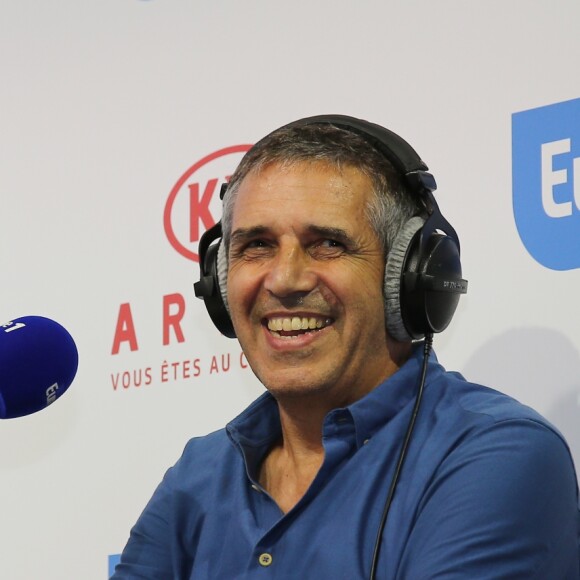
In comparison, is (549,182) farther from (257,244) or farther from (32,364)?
(32,364)

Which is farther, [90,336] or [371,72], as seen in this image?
[90,336]

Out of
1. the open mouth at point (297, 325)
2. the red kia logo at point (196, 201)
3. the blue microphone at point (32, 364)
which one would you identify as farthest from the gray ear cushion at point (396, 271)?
the red kia logo at point (196, 201)

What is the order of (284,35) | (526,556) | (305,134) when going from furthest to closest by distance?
(284,35) → (305,134) → (526,556)

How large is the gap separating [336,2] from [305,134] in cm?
62

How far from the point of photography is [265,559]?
6.17 feet

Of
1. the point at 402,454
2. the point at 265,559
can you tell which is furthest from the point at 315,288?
the point at 265,559

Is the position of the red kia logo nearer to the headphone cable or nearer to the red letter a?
the red letter a

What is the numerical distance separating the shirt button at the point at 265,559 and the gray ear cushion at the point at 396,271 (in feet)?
1.37

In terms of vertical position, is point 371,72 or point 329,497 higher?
point 371,72

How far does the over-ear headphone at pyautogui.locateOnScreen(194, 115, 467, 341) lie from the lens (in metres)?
1.92

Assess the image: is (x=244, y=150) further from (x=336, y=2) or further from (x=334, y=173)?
(x=334, y=173)

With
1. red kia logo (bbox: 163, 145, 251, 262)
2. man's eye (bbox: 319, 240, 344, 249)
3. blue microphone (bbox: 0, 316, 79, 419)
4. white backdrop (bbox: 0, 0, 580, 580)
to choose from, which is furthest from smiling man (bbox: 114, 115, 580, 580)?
red kia logo (bbox: 163, 145, 251, 262)

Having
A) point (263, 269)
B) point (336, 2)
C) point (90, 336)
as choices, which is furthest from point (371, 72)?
point (90, 336)

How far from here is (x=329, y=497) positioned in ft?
6.22
